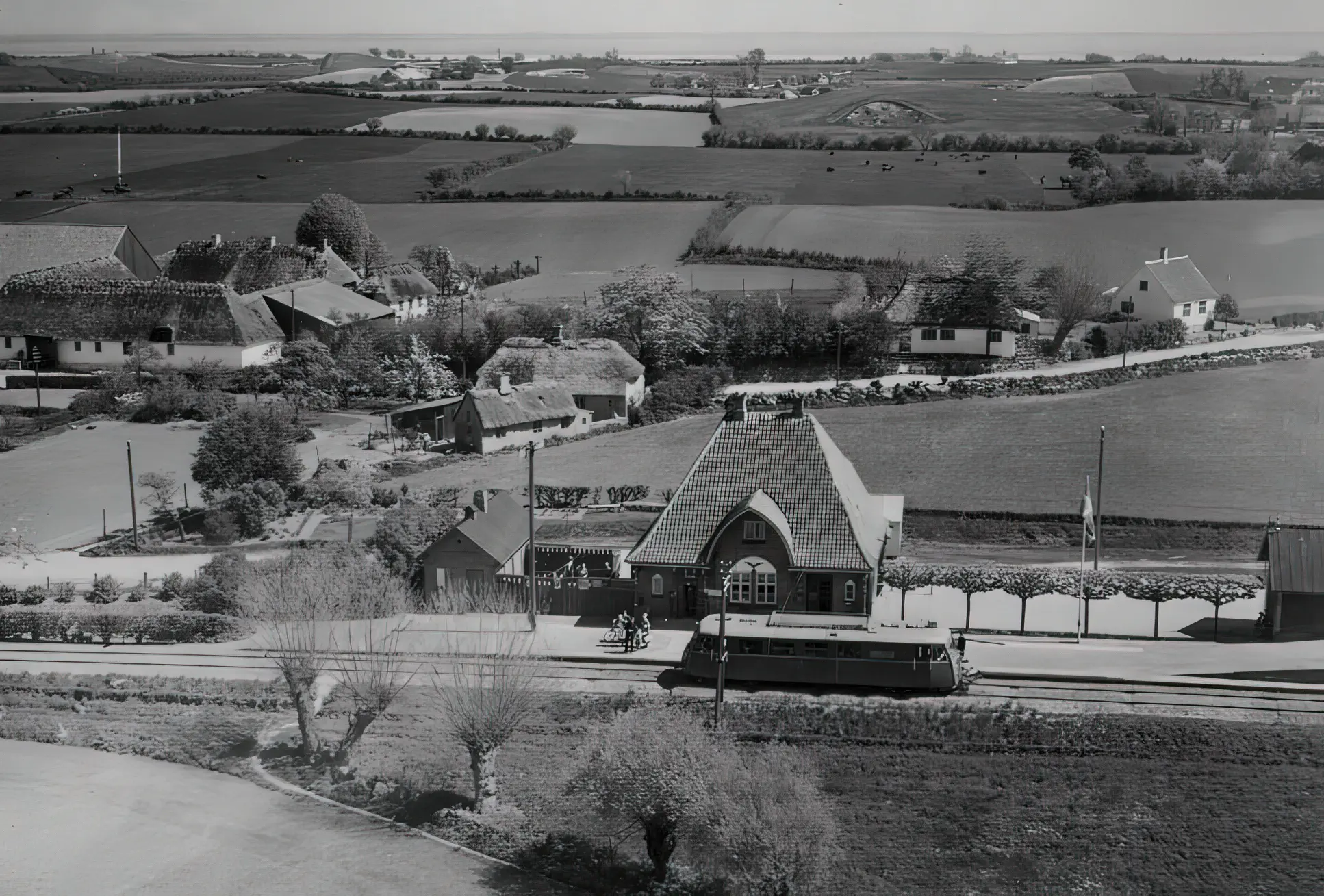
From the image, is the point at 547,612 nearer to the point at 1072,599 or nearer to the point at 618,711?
the point at 618,711

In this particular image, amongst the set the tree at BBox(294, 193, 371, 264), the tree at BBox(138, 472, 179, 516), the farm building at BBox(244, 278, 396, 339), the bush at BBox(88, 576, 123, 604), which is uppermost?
the tree at BBox(294, 193, 371, 264)

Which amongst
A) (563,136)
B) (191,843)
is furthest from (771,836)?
(563,136)

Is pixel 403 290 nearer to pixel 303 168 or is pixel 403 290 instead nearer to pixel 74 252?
pixel 303 168

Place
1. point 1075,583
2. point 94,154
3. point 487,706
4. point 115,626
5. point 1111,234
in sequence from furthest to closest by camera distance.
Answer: point 94,154, point 1111,234, point 115,626, point 1075,583, point 487,706

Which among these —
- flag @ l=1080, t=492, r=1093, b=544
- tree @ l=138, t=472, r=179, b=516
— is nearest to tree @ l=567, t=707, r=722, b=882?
flag @ l=1080, t=492, r=1093, b=544

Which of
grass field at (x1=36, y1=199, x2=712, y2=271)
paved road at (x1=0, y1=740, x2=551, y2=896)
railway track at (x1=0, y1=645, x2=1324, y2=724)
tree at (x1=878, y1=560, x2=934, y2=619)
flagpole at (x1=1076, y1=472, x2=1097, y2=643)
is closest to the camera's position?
paved road at (x1=0, y1=740, x2=551, y2=896)

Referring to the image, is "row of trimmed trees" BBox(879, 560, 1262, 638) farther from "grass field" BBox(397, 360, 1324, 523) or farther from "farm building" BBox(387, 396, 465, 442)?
"farm building" BBox(387, 396, 465, 442)
